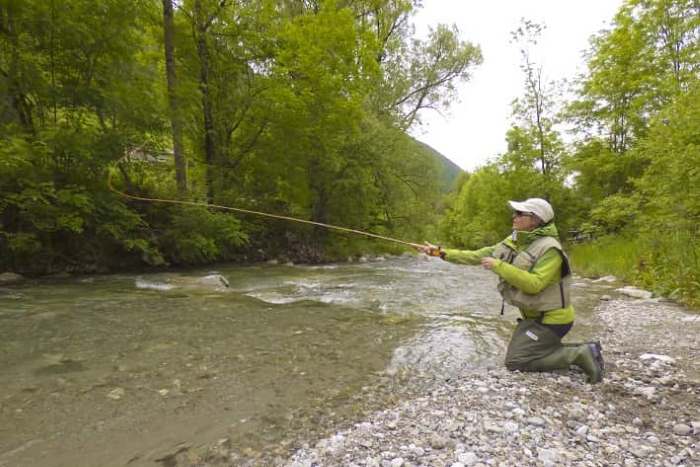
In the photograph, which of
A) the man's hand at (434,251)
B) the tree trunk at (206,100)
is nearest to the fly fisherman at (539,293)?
the man's hand at (434,251)

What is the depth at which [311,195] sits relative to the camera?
19438mm

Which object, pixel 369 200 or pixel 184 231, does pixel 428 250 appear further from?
pixel 369 200

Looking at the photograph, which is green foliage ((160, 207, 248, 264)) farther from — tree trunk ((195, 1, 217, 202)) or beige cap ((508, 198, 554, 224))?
beige cap ((508, 198, 554, 224))

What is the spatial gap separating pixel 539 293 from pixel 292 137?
48.1ft

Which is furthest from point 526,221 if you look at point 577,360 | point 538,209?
point 577,360

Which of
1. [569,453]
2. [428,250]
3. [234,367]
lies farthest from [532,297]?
[234,367]

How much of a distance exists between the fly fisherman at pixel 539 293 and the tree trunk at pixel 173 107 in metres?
11.1

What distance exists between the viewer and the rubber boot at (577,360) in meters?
3.82

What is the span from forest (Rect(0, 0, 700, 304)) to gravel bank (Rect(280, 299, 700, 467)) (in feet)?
18.1

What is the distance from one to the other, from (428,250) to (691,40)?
19.3 m

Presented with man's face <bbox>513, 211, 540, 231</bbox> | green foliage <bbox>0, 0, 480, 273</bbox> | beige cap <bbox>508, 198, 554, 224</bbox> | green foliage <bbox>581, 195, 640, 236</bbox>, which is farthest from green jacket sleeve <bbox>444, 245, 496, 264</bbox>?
green foliage <bbox>581, 195, 640, 236</bbox>

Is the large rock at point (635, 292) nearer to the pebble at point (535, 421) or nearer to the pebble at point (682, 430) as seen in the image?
the pebble at point (682, 430)

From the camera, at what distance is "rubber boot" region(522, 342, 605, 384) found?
382 cm

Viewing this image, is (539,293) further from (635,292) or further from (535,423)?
(635,292)
